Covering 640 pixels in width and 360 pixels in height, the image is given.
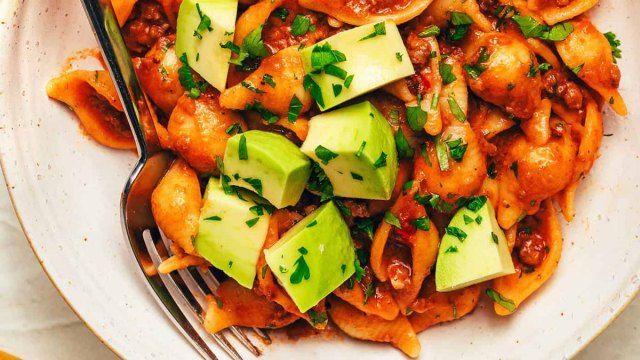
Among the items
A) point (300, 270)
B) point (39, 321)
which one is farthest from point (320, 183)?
point (39, 321)

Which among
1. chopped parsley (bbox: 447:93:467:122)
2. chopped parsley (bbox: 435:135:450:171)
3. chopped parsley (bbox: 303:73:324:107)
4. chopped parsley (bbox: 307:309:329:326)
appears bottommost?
chopped parsley (bbox: 307:309:329:326)

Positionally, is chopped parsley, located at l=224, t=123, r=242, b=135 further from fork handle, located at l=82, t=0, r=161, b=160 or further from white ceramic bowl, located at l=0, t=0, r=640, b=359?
white ceramic bowl, located at l=0, t=0, r=640, b=359

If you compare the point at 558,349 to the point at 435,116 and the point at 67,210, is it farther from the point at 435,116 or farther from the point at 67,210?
the point at 67,210

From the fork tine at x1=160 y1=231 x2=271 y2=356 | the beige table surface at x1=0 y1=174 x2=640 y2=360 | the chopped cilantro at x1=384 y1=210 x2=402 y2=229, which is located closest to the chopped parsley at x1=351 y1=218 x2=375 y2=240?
the chopped cilantro at x1=384 y1=210 x2=402 y2=229

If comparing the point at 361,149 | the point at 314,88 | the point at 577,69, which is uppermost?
the point at 314,88

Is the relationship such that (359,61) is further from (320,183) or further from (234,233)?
(234,233)
